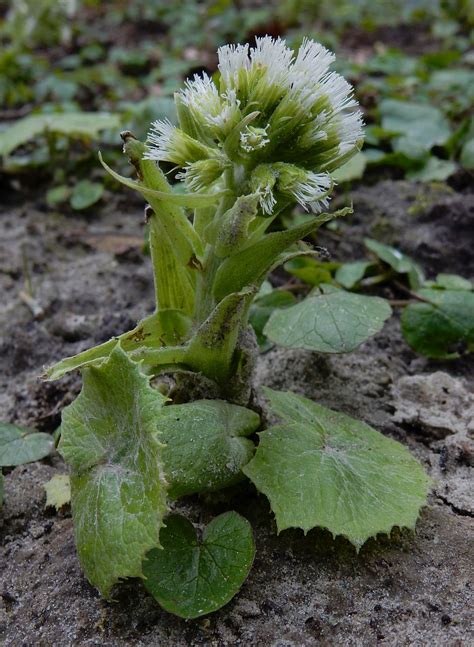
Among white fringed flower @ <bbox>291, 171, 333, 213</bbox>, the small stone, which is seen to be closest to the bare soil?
the small stone

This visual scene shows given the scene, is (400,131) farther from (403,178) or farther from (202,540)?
(202,540)

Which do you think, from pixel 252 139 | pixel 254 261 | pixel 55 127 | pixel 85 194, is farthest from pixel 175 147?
pixel 55 127

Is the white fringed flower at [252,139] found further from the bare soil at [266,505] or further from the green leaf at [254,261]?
the bare soil at [266,505]

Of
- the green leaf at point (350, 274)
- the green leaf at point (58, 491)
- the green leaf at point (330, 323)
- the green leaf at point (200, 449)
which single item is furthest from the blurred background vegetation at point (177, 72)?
the green leaf at point (58, 491)

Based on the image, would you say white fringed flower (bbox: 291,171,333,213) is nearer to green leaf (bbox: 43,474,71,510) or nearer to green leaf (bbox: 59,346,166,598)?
green leaf (bbox: 59,346,166,598)

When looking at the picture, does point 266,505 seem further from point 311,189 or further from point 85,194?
point 85,194

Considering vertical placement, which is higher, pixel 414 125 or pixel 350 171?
pixel 350 171
